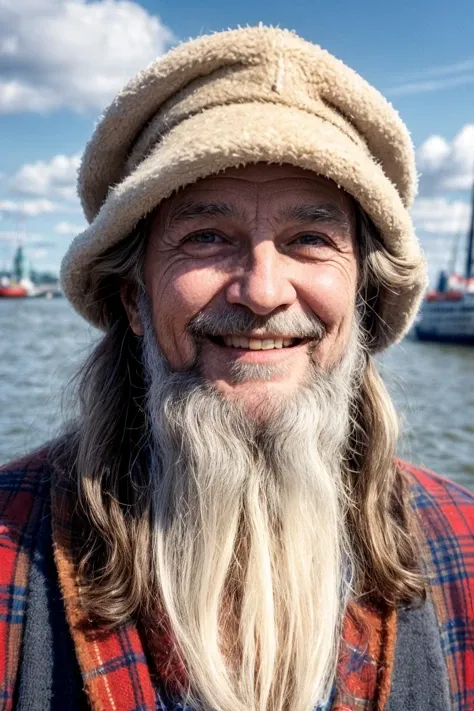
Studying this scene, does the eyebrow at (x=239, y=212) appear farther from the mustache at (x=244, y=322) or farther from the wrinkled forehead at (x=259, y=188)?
the mustache at (x=244, y=322)

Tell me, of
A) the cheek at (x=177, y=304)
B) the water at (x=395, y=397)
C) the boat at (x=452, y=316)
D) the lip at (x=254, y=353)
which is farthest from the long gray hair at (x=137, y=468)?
the boat at (x=452, y=316)

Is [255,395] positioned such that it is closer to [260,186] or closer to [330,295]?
[330,295]

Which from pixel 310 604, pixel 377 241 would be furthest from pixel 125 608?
pixel 377 241

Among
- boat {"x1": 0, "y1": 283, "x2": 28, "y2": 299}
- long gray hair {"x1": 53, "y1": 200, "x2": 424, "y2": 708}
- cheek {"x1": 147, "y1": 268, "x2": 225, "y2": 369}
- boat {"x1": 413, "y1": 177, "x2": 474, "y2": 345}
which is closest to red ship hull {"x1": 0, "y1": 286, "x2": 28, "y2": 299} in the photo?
boat {"x1": 0, "y1": 283, "x2": 28, "y2": 299}

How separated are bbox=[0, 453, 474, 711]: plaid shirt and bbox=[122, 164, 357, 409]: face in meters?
0.54

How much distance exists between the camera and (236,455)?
5.93 feet

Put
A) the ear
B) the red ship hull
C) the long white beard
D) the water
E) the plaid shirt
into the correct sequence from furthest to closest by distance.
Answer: the red ship hull → the water → the ear → the long white beard → the plaid shirt

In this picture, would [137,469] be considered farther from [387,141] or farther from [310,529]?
[387,141]

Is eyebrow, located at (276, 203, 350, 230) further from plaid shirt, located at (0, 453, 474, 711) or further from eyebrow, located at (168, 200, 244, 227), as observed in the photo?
plaid shirt, located at (0, 453, 474, 711)

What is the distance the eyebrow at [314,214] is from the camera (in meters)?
1.81

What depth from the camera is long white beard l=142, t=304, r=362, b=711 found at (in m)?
1.71

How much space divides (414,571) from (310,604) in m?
0.32

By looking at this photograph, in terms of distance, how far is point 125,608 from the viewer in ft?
5.55

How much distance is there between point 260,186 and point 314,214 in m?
0.15
